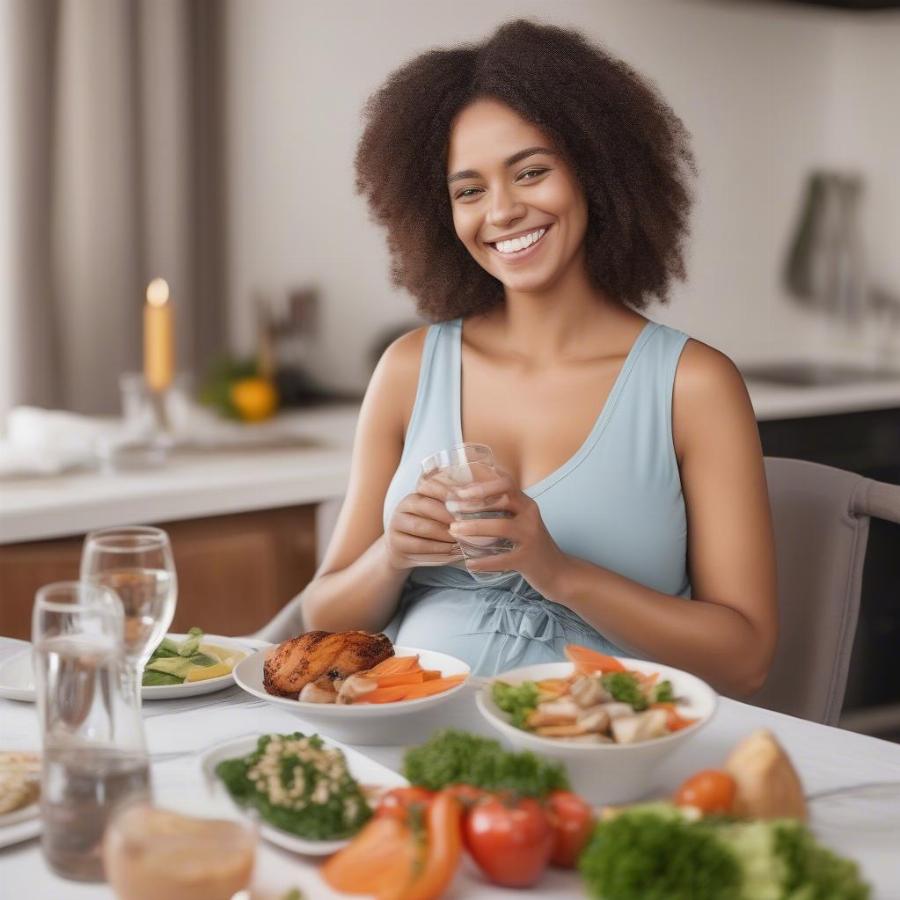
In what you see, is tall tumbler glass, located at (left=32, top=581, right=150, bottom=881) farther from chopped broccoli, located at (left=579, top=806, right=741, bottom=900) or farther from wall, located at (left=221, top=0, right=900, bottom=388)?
wall, located at (left=221, top=0, right=900, bottom=388)

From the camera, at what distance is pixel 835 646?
67.7 inches

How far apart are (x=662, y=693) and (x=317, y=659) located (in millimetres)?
311

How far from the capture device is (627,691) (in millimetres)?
1127

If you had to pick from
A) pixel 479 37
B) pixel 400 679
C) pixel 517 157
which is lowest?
pixel 400 679

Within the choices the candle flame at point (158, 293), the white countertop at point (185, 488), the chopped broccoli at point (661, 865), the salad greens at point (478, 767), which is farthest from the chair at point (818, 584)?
the candle flame at point (158, 293)

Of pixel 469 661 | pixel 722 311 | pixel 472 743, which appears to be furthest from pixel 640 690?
pixel 722 311

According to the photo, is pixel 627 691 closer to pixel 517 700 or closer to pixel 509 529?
pixel 517 700

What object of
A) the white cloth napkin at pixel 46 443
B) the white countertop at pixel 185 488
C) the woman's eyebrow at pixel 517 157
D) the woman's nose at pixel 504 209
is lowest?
the white countertop at pixel 185 488

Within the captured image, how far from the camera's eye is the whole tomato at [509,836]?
90 centimetres

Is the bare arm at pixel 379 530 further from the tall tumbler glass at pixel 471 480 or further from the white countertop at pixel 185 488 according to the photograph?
the white countertop at pixel 185 488

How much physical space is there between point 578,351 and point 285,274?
167 centimetres

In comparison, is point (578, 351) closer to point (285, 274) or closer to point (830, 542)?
point (830, 542)

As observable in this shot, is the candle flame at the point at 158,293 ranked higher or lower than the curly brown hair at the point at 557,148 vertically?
lower

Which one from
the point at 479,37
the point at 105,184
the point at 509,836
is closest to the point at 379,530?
the point at 509,836
